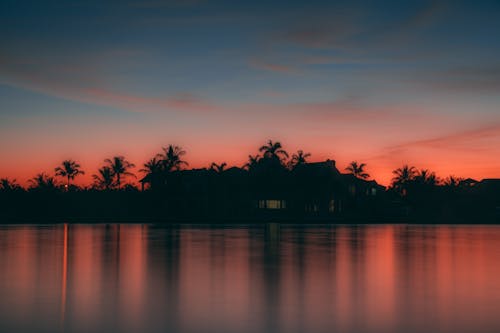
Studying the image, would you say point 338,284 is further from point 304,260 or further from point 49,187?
point 49,187

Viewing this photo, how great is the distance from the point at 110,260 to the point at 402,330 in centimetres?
1295

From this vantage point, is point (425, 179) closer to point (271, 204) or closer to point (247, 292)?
point (271, 204)

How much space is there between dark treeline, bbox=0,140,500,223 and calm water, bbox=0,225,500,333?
48737mm

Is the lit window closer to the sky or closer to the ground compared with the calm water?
closer to the sky

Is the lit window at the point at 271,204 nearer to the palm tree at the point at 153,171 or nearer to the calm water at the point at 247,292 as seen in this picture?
the palm tree at the point at 153,171

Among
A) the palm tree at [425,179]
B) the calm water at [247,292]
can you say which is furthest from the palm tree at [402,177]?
the calm water at [247,292]

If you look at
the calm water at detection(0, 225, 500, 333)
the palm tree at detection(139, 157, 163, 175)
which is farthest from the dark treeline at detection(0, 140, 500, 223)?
the calm water at detection(0, 225, 500, 333)

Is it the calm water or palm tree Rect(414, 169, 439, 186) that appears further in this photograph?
palm tree Rect(414, 169, 439, 186)

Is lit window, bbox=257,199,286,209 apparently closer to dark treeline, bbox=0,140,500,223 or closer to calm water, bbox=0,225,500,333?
dark treeline, bbox=0,140,500,223

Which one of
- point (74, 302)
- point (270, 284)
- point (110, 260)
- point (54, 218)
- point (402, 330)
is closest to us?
point (402, 330)

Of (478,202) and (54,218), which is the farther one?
(478,202)

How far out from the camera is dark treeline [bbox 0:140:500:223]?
73.2m

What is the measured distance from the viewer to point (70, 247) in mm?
25250

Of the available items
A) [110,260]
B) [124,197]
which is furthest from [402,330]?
[124,197]
